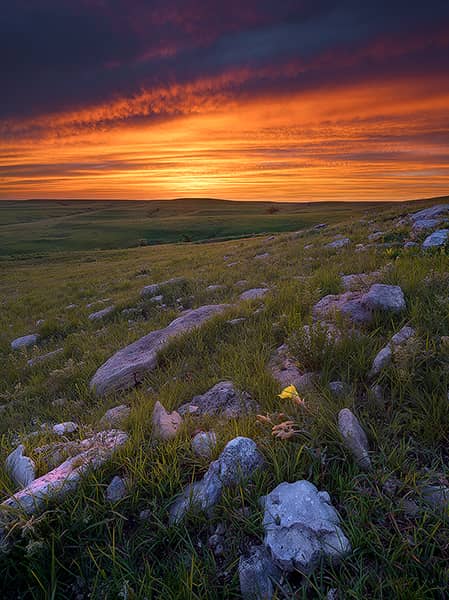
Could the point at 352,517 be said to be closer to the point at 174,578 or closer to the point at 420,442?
the point at 420,442

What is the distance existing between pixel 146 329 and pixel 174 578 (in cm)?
592

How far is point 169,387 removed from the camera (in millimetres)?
3963

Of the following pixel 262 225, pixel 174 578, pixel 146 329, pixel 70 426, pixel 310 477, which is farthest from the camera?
pixel 262 225

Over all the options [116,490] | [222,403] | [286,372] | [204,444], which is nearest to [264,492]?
[204,444]

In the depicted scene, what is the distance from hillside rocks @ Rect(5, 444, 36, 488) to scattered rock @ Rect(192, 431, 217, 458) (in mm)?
1169

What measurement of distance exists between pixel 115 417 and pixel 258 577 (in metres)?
2.04

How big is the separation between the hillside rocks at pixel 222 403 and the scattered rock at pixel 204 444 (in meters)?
0.37

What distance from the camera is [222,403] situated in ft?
11.4

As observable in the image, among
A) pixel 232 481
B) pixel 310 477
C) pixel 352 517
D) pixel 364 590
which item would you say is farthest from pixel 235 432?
pixel 364 590

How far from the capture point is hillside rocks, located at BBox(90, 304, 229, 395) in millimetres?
4688

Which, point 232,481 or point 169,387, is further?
point 169,387

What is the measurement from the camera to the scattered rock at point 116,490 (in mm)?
2314

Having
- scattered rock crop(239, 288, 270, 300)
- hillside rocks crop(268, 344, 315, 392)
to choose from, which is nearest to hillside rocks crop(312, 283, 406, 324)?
hillside rocks crop(268, 344, 315, 392)

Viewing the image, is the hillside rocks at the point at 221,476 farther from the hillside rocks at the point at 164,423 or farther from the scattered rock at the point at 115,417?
the scattered rock at the point at 115,417
